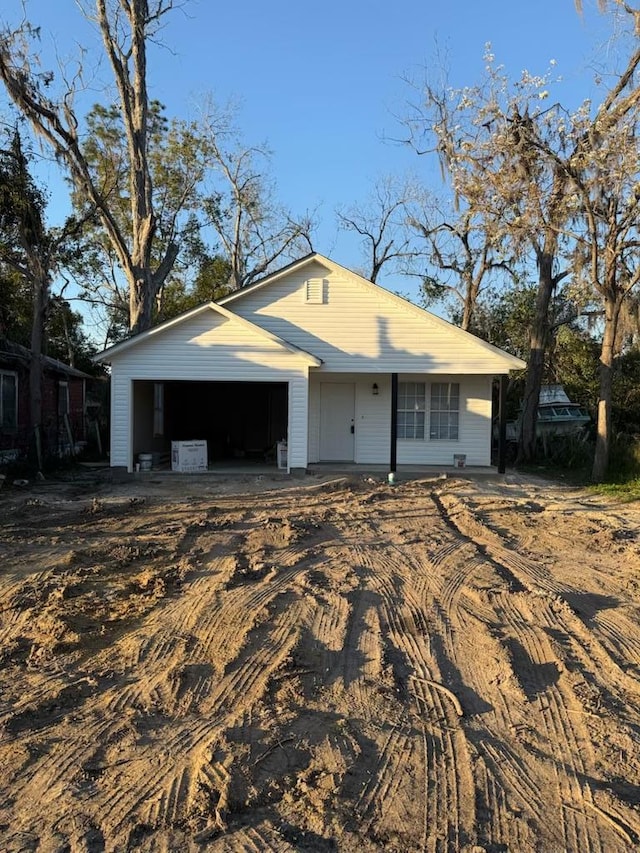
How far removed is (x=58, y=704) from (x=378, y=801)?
2.02 m

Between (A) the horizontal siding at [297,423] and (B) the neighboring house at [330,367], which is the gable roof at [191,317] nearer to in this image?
(B) the neighboring house at [330,367]

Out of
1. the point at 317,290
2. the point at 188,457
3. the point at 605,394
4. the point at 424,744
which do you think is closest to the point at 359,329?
the point at 317,290

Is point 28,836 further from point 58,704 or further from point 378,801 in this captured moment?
point 378,801

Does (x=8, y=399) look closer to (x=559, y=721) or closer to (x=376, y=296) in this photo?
(x=376, y=296)

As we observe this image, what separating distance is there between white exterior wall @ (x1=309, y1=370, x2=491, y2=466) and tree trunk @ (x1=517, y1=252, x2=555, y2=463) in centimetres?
308

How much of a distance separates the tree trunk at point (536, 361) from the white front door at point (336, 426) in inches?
226

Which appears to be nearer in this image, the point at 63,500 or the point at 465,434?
the point at 63,500

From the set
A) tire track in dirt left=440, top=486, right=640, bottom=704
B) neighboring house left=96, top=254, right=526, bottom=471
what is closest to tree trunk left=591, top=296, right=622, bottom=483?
neighboring house left=96, top=254, right=526, bottom=471

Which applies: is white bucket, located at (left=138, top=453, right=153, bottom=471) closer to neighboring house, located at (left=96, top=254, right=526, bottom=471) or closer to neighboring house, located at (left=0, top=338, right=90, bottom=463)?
neighboring house, located at (left=96, top=254, right=526, bottom=471)

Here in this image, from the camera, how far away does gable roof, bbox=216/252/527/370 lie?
15742mm

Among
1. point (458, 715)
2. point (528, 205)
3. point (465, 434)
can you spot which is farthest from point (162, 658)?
point (465, 434)

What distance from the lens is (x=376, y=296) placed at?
1619cm

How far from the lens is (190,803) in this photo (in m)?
2.83

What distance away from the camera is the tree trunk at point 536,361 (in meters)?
19.3
